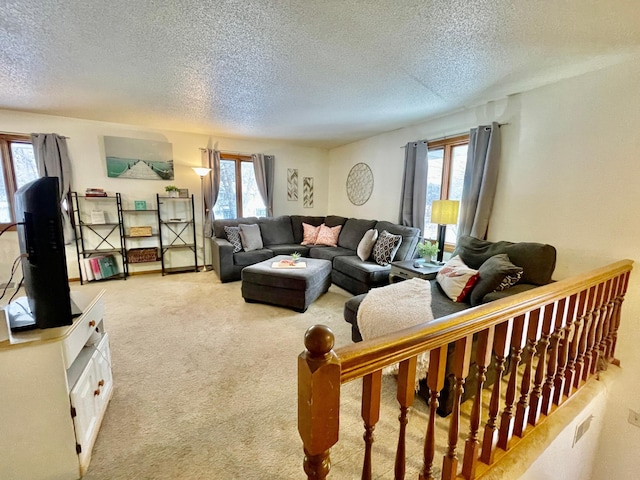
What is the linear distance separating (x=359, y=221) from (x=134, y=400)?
3586 millimetres

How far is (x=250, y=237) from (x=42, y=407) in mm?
3312

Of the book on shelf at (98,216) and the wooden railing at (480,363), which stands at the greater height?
the book on shelf at (98,216)

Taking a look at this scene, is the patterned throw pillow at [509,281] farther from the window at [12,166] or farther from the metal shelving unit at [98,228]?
the window at [12,166]

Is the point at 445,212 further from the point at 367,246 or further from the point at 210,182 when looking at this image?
the point at 210,182

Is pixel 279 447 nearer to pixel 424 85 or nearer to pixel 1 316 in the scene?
pixel 1 316

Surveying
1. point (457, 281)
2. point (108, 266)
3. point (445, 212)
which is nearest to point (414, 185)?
point (445, 212)

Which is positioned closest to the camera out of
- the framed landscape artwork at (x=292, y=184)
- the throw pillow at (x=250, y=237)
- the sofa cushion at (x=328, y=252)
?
the sofa cushion at (x=328, y=252)

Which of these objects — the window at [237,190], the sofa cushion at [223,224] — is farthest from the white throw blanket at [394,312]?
the window at [237,190]

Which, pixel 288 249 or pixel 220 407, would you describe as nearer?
pixel 220 407

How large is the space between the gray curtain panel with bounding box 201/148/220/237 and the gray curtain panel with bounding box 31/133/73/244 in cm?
173

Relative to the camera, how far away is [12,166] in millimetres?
3627

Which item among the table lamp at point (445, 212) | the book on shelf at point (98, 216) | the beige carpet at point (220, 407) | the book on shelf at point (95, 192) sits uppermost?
the book on shelf at point (95, 192)

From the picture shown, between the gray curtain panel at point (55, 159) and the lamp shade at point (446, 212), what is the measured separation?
14.9 ft

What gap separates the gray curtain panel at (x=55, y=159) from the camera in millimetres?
3598
